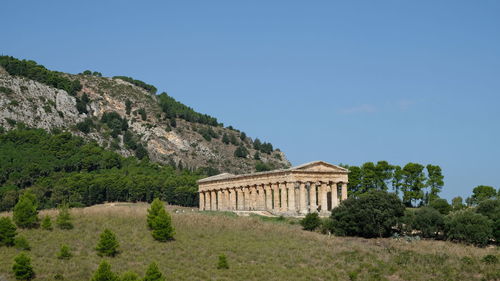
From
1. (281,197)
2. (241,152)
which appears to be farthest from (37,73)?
(281,197)

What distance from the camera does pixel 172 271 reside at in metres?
42.8

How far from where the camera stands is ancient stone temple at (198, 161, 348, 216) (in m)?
77.4

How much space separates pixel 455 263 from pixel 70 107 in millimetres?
112375

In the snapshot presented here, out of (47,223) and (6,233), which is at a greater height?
(47,223)

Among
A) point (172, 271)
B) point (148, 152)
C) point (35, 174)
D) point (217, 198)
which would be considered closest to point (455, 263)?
point (172, 271)

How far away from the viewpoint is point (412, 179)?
9369cm

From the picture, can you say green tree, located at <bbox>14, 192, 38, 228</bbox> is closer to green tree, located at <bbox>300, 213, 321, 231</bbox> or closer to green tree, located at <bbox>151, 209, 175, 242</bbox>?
green tree, located at <bbox>151, 209, 175, 242</bbox>

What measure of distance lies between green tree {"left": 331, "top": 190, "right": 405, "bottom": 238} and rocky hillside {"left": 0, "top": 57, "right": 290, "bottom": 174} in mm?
72965

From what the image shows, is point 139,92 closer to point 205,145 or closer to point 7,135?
point 205,145

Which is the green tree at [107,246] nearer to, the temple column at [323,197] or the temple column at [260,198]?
the temple column at [260,198]

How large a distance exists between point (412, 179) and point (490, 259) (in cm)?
4474

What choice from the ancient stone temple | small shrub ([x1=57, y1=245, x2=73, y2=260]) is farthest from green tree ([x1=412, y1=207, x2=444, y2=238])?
small shrub ([x1=57, y1=245, x2=73, y2=260])

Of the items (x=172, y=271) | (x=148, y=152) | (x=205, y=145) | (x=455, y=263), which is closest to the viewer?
(x=172, y=271)

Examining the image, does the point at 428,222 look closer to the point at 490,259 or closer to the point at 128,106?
the point at 490,259
